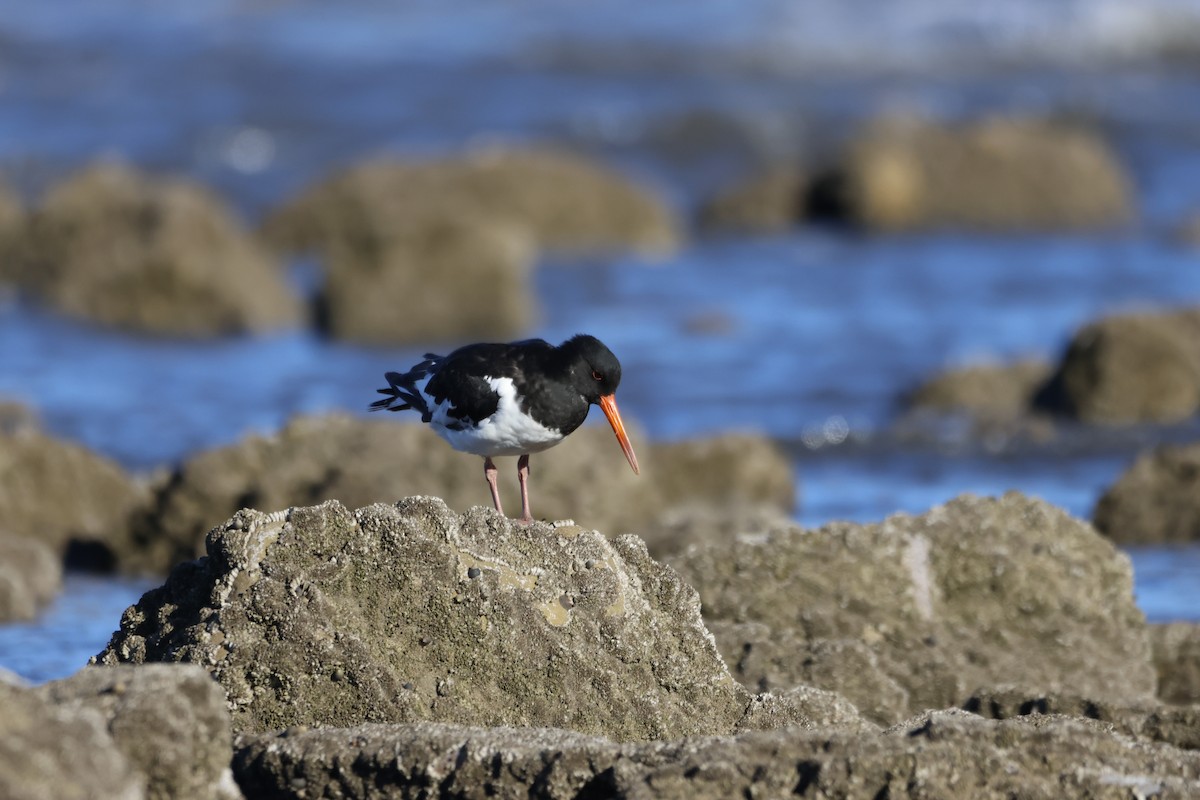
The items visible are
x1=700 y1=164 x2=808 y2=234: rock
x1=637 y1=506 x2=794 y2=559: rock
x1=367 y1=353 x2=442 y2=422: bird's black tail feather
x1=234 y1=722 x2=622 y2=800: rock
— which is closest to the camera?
x1=234 y1=722 x2=622 y2=800: rock

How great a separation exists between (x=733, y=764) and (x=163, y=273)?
42.3 feet

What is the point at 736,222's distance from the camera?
22.8 meters

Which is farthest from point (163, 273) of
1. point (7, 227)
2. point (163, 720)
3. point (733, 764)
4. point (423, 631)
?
point (733, 764)

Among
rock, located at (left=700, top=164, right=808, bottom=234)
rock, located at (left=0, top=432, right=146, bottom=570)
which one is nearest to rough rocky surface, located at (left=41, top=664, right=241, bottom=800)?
rock, located at (left=0, top=432, right=146, bottom=570)

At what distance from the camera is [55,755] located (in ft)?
11.5

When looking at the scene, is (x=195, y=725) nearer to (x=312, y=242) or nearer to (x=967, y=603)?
(x=967, y=603)

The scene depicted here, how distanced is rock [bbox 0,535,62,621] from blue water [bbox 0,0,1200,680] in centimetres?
14

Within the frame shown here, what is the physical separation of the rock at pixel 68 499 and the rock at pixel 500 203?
10336 mm

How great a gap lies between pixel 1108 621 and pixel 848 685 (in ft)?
4.14

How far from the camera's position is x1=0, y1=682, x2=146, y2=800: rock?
3.41 meters

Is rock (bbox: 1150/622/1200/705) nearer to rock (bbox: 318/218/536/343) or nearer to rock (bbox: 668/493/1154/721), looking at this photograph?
rock (bbox: 668/493/1154/721)

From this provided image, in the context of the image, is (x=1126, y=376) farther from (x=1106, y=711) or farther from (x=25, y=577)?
(x=25, y=577)

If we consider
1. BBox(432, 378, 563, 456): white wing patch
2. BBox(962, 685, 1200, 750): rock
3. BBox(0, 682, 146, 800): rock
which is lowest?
BBox(0, 682, 146, 800): rock

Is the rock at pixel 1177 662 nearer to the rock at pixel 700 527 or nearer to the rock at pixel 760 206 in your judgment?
the rock at pixel 700 527
